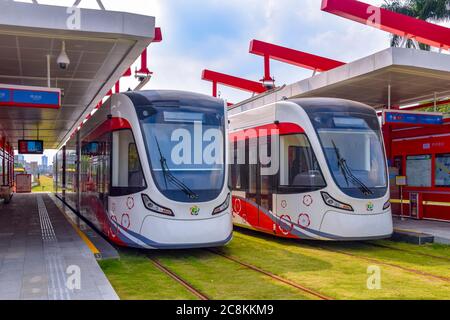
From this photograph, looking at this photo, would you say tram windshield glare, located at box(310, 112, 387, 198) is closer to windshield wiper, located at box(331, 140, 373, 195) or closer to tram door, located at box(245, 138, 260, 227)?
windshield wiper, located at box(331, 140, 373, 195)

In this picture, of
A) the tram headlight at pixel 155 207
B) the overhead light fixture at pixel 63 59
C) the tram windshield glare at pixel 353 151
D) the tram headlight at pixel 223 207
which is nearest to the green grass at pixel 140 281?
the tram headlight at pixel 155 207

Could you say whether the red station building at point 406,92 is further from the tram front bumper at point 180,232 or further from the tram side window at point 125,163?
the tram front bumper at point 180,232

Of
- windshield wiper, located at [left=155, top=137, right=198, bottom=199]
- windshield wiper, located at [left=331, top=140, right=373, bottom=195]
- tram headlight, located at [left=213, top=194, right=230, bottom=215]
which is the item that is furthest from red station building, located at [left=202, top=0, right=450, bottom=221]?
windshield wiper, located at [left=155, top=137, right=198, bottom=199]

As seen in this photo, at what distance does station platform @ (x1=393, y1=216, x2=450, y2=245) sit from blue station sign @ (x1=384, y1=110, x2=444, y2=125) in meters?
2.88

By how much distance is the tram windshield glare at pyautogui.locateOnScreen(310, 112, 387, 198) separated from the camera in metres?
10.9

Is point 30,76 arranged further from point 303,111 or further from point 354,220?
point 354,220

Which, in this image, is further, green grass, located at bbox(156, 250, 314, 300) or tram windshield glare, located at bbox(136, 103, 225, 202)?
tram windshield glare, located at bbox(136, 103, 225, 202)

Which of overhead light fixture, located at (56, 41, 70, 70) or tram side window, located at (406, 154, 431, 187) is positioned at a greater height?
overhead light fixture, located at (56, 41, 70, 70)

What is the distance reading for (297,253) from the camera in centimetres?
1070

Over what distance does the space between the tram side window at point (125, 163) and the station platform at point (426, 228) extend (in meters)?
6.79

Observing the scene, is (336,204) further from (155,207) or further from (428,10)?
(428,10)

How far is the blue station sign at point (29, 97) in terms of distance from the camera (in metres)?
10.5
